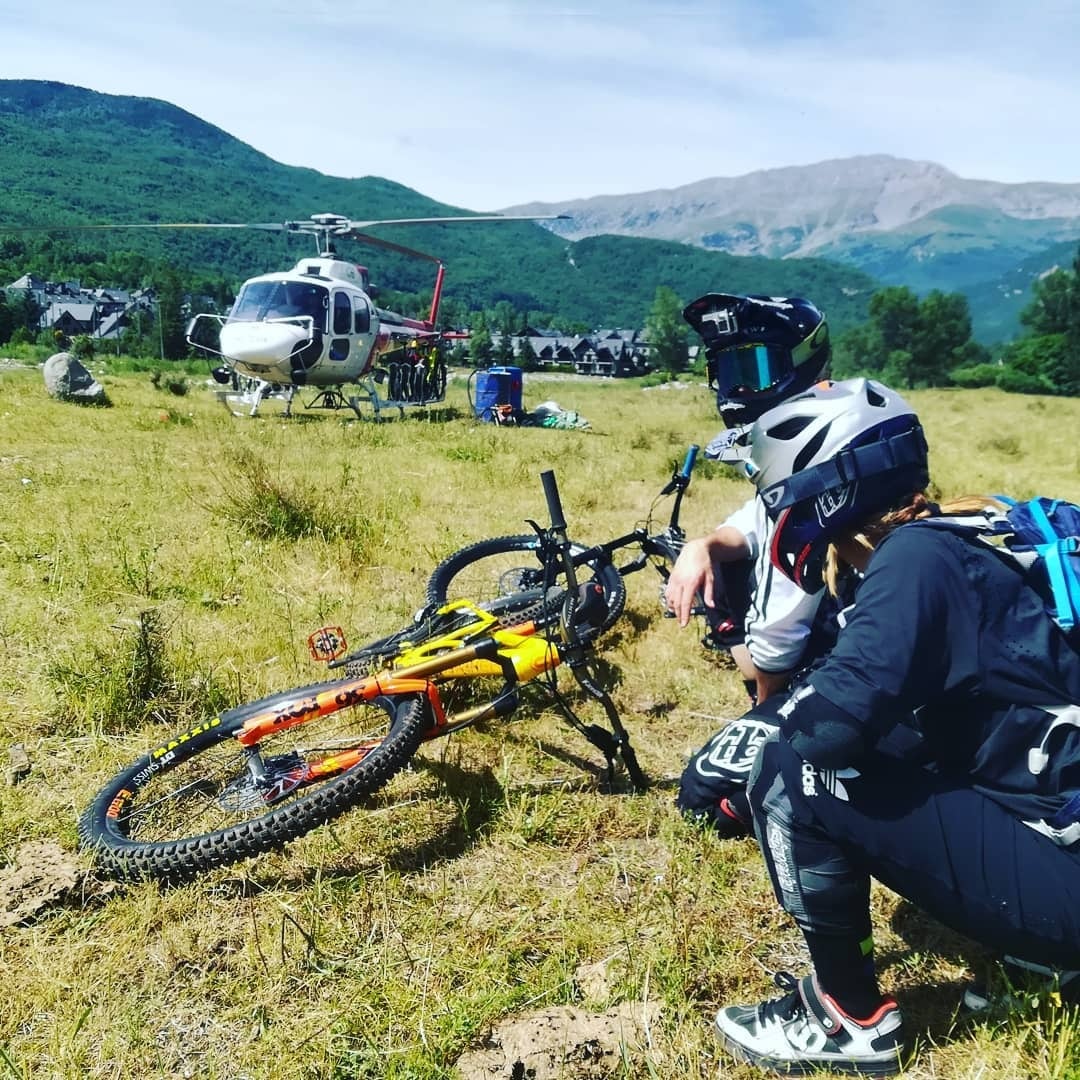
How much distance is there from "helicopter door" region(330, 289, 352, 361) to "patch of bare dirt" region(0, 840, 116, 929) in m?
14.1

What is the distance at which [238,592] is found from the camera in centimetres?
522

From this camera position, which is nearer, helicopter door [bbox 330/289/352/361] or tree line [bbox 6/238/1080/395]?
helicopter door [bbox 330/289/352/361]

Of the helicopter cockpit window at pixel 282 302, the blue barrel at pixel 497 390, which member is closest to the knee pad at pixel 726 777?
the blue barrel at pixel 497 390

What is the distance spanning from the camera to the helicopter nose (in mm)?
14805

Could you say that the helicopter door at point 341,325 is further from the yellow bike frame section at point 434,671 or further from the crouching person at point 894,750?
the crouching person at point 894,750

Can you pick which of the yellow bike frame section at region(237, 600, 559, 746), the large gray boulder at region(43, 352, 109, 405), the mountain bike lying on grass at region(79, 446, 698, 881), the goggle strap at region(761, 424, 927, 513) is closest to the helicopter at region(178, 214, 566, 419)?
the large gray boulder at region(43, 352, 109, 405)

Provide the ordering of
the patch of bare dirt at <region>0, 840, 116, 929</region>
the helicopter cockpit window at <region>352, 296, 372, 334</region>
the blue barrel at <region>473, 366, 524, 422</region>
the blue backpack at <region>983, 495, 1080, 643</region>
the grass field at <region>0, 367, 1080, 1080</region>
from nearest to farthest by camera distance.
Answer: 1. the blue backpack at <region>983, 495, 1080, 643</region>
2. the grass field at <region>0, 367, 1080, 1080</region>
3. the patch of bare dirt at <region>0, 840, 116, 929</region>
4. the blue barrel at <region>473, 366, 524, 422</region>
5. the helicopter cockpit window at <region>352, 296, 372, 334</region>

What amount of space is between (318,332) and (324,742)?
13312mm

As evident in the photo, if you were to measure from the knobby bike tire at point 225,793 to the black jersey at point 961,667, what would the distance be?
66.8 inches

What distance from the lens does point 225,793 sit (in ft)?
10.2

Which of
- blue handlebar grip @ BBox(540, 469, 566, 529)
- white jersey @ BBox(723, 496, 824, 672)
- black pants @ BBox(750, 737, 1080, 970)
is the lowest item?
black pants @ BBox(750, 737, 1080, 970)

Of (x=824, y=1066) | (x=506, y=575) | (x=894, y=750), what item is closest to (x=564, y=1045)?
(x=824, y=1066)

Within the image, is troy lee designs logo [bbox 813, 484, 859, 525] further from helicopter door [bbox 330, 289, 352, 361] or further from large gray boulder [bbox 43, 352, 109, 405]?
large gray boulder [bbox 43, 352, 109, 405]

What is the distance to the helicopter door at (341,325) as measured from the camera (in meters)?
15.8
